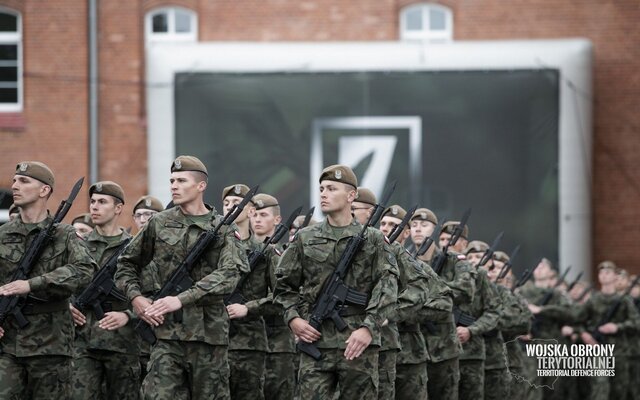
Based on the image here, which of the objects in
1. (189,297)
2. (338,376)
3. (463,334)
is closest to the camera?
(189,297)

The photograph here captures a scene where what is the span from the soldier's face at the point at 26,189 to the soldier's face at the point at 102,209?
5.07ft

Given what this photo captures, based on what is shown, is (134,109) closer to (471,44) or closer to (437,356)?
(471,44)

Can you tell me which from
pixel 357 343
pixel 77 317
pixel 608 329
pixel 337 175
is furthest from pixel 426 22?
pixel 357 343

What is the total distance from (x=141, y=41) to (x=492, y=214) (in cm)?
874

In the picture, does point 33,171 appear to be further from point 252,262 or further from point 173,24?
point 173,24

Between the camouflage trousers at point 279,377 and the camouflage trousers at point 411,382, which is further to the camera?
the camouflage trousers at point 279,377

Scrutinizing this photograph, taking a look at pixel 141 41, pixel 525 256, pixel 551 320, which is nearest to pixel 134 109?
pixel 141 41

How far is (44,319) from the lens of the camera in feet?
36.7

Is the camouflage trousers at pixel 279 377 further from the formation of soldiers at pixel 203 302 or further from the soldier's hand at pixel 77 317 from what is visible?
the soldier's hand at pixel 77 317

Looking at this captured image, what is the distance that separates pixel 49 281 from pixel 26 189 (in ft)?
2.69

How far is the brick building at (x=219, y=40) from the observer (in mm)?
29297

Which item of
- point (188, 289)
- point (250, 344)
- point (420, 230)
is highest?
point (420, 230)

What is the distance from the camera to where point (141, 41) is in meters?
29.7

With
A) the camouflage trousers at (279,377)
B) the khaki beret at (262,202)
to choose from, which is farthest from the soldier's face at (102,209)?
the camouflage trousers at (279,377)
